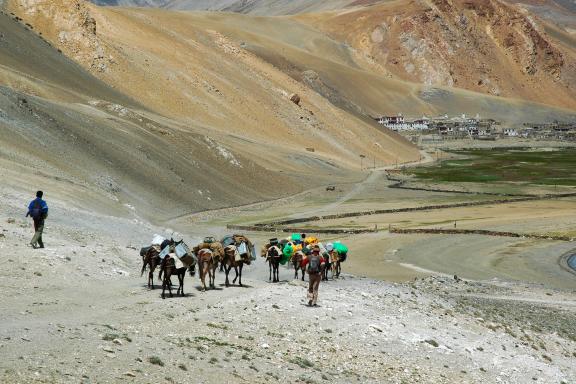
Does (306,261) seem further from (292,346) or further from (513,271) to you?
(513,271)

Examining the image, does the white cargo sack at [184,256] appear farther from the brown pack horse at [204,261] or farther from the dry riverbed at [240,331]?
the dry riverbed at [240,331]

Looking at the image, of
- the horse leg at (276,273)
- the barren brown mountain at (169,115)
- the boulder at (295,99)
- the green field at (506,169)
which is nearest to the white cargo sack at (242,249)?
the horse leg at (276,273)

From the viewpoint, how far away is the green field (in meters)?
126

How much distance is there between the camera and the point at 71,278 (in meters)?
26.9

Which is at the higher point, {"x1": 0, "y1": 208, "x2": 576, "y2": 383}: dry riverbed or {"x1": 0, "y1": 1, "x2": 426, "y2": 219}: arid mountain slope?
{"x1": 0, "y1": 1, "x2": 426, "y2": 219}: arid mountain slope

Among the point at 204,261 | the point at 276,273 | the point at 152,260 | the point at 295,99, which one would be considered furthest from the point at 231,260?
the point at 295,99

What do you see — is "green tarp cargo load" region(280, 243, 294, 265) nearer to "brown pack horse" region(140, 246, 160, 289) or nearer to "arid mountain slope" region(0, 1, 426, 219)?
"brown pack horse" region(140, 246, 160, 289)

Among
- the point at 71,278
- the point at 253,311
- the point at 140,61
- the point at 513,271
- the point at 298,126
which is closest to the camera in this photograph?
the point at 253,311

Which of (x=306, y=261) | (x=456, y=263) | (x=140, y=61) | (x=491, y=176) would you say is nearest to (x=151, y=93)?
(x=140, y=61)

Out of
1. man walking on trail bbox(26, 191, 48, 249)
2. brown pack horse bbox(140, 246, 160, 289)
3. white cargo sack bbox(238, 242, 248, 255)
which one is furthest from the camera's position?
white cargo sack bbox(238, 242, 248, 255)

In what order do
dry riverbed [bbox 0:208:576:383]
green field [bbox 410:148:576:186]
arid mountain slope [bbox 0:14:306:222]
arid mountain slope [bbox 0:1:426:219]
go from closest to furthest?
dry riverbed [bbox 0:208:576:383]
arid mountain slope [bbox 0:14:306:222]
arid mountain slope [bbox 0:1:426:219]
green field [bbox 410:148:576:186]

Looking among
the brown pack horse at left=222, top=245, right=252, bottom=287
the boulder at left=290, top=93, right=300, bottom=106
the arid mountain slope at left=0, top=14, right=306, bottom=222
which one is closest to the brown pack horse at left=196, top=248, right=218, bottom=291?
the brown pack horse at left=222, top=245, right=252, bottom=287

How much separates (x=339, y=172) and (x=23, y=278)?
325 feet

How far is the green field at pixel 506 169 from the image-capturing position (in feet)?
414
